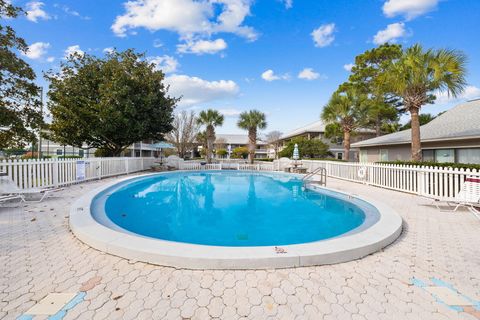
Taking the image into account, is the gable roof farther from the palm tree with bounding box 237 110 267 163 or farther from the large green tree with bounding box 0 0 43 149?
the large green tree with bounding box 0 0 43 149

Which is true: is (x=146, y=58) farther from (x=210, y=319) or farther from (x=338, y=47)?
(x=210, y=319)

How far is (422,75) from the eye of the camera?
10141 mm

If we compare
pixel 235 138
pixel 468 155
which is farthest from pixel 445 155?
pixel 235 138

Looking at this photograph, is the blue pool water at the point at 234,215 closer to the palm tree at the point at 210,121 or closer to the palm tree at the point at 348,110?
the palm tree at the point at 348,110

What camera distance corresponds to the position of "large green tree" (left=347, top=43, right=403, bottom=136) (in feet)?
76.1

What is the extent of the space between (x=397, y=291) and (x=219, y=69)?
21496 millimetres

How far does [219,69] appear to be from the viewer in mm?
21047

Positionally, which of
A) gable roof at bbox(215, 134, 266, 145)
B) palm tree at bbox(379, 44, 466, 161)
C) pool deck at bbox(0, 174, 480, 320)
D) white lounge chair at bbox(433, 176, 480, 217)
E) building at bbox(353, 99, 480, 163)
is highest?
gable roof at bbox(215, 134, 266, 145)

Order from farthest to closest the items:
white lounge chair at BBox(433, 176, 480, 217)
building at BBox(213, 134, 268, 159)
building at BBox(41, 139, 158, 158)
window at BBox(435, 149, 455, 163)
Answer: building at BBox(213, 134, 268, 159) < building at BBox(41, 139, 158, 158) < window at BBox(435, 149, 455, 163) < white lounge chair at BBox(433, 176, 480, 217)

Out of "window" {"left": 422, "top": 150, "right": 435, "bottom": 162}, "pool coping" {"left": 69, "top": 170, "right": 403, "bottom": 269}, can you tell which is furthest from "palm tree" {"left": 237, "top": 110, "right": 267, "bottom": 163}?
"pool coping" {"left": 69, "top": 170, "right": 403, "bottom": 269}

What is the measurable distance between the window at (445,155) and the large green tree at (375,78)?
10231 millimetres

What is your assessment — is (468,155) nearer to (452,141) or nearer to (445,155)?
(452,141)

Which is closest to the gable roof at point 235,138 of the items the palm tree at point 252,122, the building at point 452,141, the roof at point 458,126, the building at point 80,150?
the building at point 80,150

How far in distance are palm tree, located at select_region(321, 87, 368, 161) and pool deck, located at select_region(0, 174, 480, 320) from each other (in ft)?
61.5
